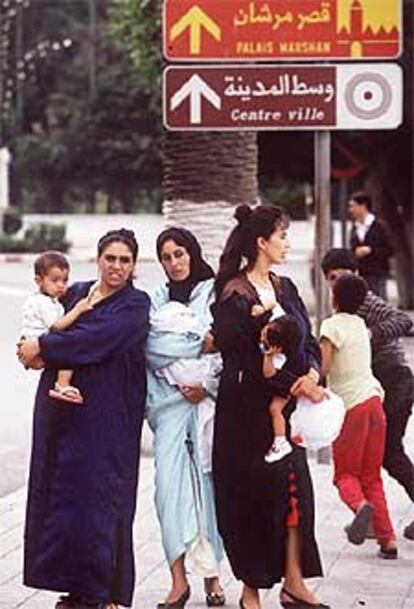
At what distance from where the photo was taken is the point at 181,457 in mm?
7938

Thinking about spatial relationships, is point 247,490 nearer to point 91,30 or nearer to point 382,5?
point 382,5

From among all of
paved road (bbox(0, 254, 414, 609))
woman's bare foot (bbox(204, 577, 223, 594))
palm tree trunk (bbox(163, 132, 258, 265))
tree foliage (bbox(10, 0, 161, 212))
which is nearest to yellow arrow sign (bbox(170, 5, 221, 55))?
palm tree trunk (bbox(163, 132, 258, 265))

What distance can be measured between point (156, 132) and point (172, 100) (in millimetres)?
49861

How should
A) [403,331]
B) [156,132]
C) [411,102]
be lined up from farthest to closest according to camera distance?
[156,132], [411,102], [403,331]

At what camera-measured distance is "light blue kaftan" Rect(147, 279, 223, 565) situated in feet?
25.8

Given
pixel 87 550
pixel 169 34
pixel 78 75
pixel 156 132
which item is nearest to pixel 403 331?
pixel 87 550

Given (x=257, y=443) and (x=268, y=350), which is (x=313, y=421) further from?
(x=268, y=350)

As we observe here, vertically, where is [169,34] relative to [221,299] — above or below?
above

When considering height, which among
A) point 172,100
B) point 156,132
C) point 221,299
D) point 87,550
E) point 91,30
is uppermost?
point 91,30

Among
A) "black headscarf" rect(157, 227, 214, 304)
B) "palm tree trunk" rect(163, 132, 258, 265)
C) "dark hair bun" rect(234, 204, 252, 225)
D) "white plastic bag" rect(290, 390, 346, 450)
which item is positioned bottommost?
"white plastic bag" rect(290, 390, 346, 450)

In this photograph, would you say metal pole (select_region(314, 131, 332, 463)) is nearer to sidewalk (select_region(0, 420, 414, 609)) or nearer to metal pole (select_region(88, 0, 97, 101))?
sidewalk (select_region(0, 420, 414, 609))

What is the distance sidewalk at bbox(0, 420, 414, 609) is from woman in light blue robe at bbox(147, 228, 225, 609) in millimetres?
332

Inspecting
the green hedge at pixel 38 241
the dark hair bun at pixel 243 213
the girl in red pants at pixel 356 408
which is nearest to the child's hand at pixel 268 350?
the dark hair bun at pixel 243 213

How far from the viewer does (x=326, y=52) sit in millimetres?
12031
